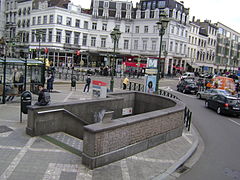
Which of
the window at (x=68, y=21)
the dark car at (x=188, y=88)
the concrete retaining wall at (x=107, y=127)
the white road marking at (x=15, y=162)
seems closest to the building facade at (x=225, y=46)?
the window at (x=68, y=21)

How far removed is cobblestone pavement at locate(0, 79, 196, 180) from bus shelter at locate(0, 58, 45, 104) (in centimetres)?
567

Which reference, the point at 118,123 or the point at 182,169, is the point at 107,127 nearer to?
the point at 118,123

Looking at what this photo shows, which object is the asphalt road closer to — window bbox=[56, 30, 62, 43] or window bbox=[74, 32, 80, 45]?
window bbox=[56, 30, 62, 43]

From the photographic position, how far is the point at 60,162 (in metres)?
7.23

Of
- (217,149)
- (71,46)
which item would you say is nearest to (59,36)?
(71,46)

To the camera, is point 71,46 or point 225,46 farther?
point 225,46

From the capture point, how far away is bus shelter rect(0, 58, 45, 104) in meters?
14.9

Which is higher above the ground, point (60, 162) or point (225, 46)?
point (225, 46)

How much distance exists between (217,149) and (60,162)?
6.60 m

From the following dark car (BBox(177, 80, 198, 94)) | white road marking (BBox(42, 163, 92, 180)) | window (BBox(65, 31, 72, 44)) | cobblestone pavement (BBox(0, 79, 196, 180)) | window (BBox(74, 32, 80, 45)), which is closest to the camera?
white road marking (BBox(42, 163, 92, 180))

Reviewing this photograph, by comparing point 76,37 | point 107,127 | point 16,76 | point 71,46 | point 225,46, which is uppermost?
point 225,46

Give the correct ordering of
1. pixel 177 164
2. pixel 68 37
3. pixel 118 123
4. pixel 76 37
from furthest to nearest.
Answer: pixel 76 37 < pixel 68 37 < pixel 177 164 < pixel 118 123

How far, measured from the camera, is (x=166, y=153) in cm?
883

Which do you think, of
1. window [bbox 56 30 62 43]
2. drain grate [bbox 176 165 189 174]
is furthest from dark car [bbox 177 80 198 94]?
window [bbox 56 30 62 43]
